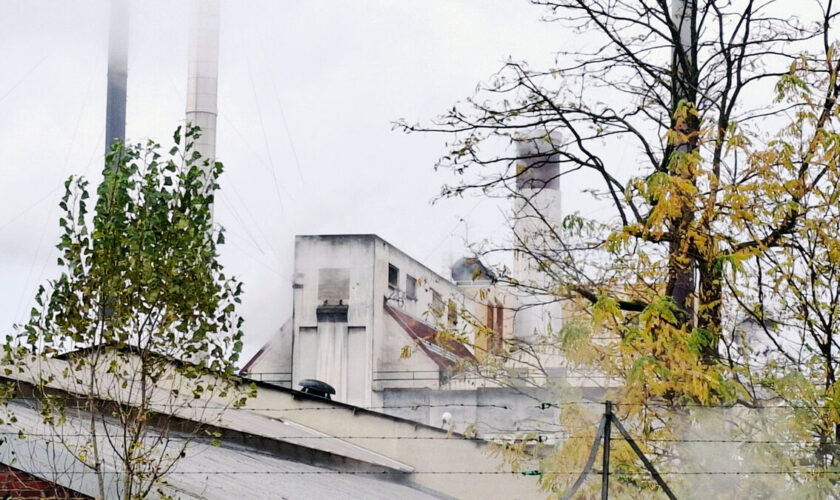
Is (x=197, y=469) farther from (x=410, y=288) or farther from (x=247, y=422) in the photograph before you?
(x=410, y=288)

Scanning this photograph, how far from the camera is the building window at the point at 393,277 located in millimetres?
35869

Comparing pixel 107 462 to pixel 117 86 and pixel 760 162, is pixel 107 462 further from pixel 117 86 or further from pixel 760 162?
pixel 117 86

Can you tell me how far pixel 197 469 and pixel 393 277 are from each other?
24.1 metres

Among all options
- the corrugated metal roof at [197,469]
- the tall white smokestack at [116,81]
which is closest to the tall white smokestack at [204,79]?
the tall white smokestack at [116,81]

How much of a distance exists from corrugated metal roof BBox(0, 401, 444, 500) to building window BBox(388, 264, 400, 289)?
19221mm

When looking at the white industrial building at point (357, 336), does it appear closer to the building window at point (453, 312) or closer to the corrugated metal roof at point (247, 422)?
the corrugated metal roof at point (247, 422)

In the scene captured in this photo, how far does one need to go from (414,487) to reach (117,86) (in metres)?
18.5

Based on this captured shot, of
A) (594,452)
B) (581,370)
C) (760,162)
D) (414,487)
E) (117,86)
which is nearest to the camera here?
(594,452)

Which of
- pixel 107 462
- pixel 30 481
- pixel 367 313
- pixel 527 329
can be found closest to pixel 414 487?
pixel 107 462

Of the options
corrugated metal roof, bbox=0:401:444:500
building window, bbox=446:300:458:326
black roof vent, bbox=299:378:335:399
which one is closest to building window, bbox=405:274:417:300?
black roof vent, bbox=299:378:335:399

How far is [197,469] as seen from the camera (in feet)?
39.9

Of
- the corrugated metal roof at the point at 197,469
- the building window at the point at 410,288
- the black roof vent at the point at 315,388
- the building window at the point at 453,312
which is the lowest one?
the corrugated metal roof at the point at 197,469

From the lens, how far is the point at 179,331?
872 centimetres

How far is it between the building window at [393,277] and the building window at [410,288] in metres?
0.72
